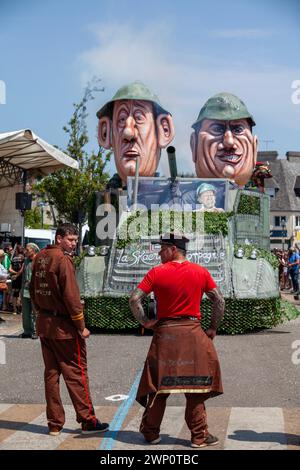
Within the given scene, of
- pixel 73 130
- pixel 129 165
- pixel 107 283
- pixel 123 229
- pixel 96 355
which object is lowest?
pixel 96 355

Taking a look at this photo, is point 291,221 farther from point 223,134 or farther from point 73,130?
point 223,134

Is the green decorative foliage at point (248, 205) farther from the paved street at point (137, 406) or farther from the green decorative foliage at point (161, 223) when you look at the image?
the paved street at point (137, 406)

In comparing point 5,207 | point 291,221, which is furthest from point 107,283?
point 291,221

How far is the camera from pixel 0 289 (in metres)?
15.9

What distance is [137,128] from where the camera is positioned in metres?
18.0

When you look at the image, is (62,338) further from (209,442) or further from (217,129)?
(217,129)

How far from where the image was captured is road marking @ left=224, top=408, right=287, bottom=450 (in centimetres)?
593

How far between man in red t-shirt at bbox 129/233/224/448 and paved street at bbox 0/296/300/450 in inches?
8.1

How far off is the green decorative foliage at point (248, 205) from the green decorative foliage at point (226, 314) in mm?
2309

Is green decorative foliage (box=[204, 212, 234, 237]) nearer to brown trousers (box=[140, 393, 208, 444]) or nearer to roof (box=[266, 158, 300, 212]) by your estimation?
brown trousers (box=[140, 393, 208, 444])

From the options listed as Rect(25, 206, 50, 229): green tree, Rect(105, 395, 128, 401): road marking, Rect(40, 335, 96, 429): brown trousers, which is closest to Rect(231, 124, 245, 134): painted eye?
Rect(105, 395, 128, 401): road marking

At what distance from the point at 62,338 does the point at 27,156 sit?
56.8ft

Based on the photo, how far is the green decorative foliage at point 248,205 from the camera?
14.8 m

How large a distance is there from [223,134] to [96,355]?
8500 millimetres
